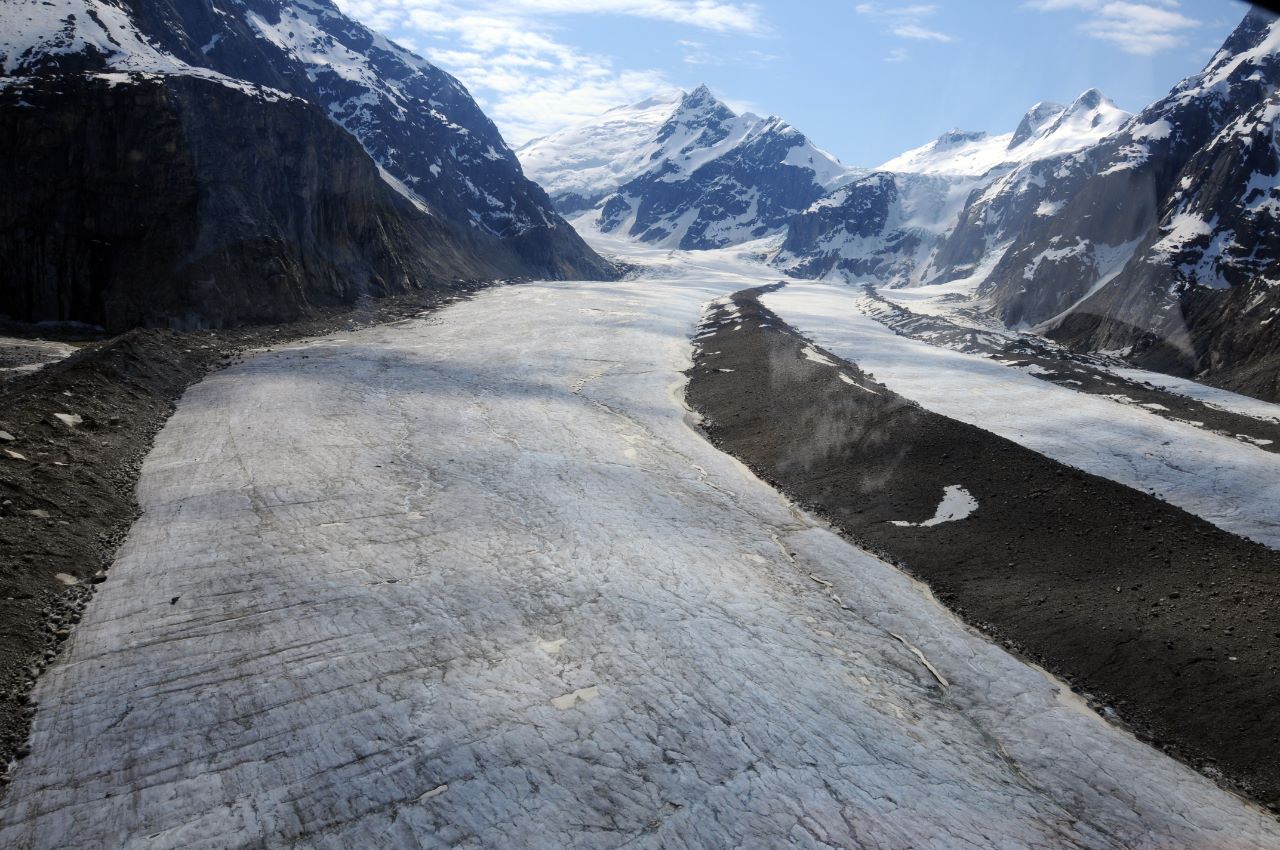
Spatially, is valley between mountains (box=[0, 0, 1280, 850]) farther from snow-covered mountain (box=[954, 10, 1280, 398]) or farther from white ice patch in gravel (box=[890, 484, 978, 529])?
snow-covered mountain (box=[954, 10, 1280, 398])

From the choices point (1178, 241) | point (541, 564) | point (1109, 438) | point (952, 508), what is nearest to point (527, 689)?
point (541, 564)

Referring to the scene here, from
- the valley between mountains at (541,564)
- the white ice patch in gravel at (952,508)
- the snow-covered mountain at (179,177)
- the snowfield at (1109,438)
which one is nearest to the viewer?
the valley between mountains at (541,564)

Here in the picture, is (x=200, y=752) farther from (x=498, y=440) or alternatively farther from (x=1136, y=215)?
(x=1136, y=215)

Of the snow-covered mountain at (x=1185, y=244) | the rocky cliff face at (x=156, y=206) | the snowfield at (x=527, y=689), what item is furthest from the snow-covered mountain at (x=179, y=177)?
the snow-covered mountain at (x=1185, y=244)

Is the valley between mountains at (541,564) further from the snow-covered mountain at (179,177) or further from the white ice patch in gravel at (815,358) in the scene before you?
the white ice patch in gravel at (815,358)

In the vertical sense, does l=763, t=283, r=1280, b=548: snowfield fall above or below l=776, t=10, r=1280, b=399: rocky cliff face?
below

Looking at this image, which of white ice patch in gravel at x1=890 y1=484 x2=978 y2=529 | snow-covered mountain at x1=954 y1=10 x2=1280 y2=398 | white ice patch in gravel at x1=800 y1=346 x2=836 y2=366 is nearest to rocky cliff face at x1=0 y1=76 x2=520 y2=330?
white ice patch in gravel at x1=800 y1=346 x2=836 y2=366

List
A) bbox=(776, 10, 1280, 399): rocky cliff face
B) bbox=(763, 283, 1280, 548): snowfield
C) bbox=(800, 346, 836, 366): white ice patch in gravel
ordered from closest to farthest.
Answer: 1. bbox=(763, 283, 1280, 548): snowfield
2. bbox=(800, 346, 836, 366): white ice patch in gravel
3. bbox=(776, 10, 1280, 399): rocky cliff face

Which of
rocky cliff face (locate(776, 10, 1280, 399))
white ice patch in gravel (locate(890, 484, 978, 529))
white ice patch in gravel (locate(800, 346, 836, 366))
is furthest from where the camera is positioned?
rocky cliff face (locate(776, 10, 1280, 399))
